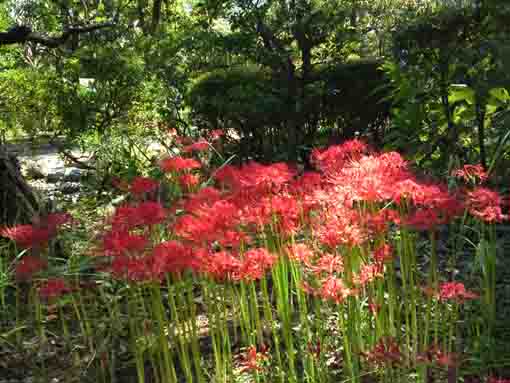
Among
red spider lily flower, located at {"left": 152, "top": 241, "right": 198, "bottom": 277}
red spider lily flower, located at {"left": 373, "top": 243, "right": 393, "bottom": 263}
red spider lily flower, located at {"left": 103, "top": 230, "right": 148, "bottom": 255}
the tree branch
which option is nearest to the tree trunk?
the tree branch

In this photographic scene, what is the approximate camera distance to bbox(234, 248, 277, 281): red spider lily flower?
69.9 inches

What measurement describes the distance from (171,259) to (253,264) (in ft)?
0.92

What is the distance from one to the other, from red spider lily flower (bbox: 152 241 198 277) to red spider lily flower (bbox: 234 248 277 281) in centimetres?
16

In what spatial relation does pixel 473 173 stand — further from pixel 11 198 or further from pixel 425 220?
pixel 11 198

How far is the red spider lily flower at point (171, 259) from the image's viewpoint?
1646 millimetres

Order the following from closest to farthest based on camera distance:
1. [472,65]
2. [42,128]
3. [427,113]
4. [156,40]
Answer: [472,65], [427,113], [156,40], [42,128]

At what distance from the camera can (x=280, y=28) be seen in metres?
6.68

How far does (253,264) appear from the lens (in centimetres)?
181

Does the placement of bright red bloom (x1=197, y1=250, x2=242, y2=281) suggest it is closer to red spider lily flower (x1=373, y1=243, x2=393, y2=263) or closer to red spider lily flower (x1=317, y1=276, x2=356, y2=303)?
red spider lily flower (x1=317, y1=276, x2=356, y2=303)

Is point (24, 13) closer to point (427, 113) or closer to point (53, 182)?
point (53, 182)

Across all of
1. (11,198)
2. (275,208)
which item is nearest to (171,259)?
(275,208)

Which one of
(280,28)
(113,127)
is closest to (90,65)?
(113,127)

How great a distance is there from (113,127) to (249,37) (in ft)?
8.27

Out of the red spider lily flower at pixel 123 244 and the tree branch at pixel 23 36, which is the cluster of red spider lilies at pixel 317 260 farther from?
the tree branch at pixel 23 36
